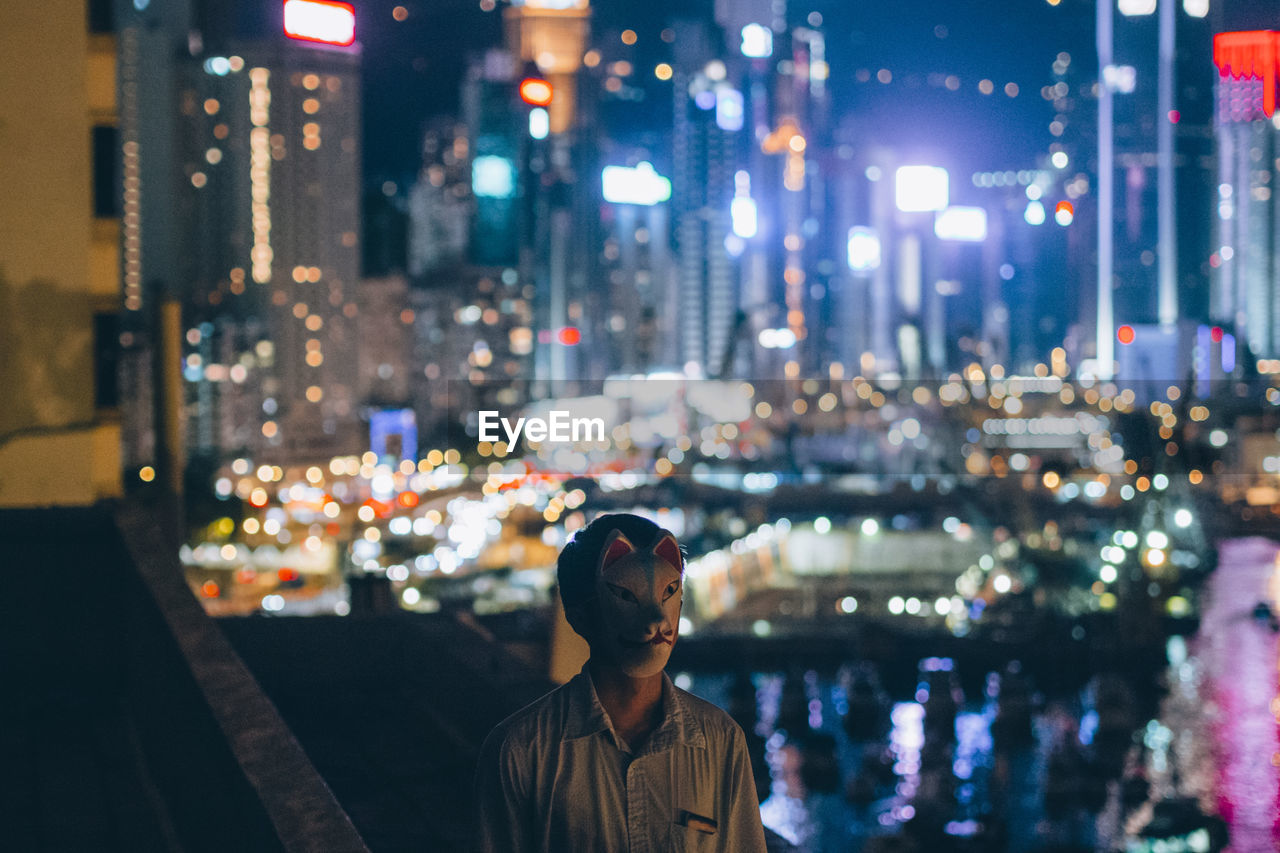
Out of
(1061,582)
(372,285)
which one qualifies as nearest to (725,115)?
(372,285)

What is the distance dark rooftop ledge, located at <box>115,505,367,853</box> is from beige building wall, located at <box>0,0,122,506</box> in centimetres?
229

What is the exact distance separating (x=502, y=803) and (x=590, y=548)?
1.27ft

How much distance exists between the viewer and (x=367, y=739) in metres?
5.65

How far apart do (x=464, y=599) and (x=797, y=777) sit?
64.3ft

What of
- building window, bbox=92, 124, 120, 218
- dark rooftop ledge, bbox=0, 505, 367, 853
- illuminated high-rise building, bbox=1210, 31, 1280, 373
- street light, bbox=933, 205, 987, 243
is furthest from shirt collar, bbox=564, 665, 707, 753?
illuminated high-rise building, bbox=1210, 31, 1280, 373

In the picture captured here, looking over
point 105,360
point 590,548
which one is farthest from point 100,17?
point 590,548

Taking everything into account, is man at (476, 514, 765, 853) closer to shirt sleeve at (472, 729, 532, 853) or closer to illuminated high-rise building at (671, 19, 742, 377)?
shirt sleeve at (472, 729, 532, 853)

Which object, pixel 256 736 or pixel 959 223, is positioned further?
pixel 959 223

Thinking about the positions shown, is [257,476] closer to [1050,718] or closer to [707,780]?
[1050,718]

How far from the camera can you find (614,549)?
183cm

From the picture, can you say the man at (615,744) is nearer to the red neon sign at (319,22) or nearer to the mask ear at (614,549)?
the mask ear at (614,549)

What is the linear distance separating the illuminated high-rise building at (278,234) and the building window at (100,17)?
81215mm

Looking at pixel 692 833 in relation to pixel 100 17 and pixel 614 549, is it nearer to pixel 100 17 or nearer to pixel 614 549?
pixel 614 549

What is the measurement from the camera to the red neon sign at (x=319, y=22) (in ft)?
36.6
